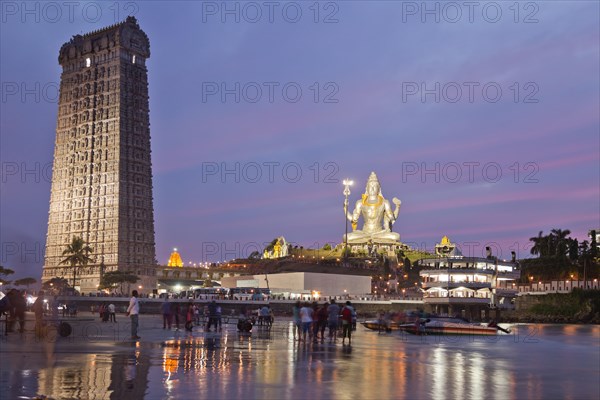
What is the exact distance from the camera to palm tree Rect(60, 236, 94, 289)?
5064 inches

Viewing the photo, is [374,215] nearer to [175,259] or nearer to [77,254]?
[175,259]

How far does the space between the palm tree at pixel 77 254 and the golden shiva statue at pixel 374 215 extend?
66931mm

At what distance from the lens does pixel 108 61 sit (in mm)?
136750

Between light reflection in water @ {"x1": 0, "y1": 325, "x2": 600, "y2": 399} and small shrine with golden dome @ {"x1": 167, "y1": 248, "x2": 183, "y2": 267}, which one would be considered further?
small shrine with golden dome @ {"x1": 167, "y1": 248, "x2": 183, "y2": 267}

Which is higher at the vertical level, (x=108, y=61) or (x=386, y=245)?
(x=108, y=61)

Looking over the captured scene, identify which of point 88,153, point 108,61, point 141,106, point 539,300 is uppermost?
point 108,61

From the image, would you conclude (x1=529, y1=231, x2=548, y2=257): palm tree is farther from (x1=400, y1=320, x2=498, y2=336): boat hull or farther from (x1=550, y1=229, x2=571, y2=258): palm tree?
(x1=400, y1=320, x2=498, y2=336): boat hull

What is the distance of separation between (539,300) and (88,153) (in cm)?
8414

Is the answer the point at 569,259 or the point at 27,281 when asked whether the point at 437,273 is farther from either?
the point at 27,281

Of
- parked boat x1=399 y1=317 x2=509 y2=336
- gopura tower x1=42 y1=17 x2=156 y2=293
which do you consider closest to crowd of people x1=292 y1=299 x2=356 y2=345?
parked boat x1=399 y1=317 x2=509 y2=336

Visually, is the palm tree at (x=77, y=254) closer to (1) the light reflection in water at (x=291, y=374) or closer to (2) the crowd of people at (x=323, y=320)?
(2) the crowd of people at (x=323, y=320)

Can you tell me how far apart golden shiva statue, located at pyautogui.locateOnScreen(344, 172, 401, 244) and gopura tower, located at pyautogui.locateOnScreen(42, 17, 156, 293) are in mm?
58100

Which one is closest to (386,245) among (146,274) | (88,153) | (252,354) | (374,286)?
(374,286)

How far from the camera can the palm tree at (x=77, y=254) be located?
129 metres
